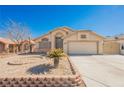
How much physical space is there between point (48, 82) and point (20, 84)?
3.13 feet

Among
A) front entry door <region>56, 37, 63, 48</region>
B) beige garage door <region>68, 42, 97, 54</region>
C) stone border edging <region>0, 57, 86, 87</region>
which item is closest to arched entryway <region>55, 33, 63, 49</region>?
front entry door <region>56, 37, 63, 48</region>

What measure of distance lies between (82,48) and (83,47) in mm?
169

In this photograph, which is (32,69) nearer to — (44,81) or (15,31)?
(44,81)

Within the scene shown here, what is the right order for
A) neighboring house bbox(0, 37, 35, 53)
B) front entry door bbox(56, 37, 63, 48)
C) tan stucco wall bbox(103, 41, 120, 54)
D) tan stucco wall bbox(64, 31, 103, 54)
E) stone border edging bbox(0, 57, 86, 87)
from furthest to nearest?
neighboring house bbox(0, 37, 35, 53)
front entry door bbox(56, 37, 63, 48)
tan stucco wall bbox(103, 41, 120, 54)
tan stucco wall bbox(64, 31, 103, 54)
stone border edging bbox(0, 57, 86, 87)

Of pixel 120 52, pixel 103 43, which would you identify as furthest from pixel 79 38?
pixel 120 52

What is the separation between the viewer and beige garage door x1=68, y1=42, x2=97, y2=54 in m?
20.6

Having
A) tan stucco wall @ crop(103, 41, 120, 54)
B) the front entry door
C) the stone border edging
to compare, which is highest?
the front entry door

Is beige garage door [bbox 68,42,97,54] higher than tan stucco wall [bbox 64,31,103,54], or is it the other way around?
tan stucco wall [bbox 64,31,103,54]

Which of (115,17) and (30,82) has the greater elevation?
(115,17)

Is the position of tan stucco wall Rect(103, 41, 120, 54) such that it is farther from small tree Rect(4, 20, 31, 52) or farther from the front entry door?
small tree Rect(4, 20, 31, 52)

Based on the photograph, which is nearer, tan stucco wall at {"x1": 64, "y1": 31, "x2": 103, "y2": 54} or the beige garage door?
the beige garage door
